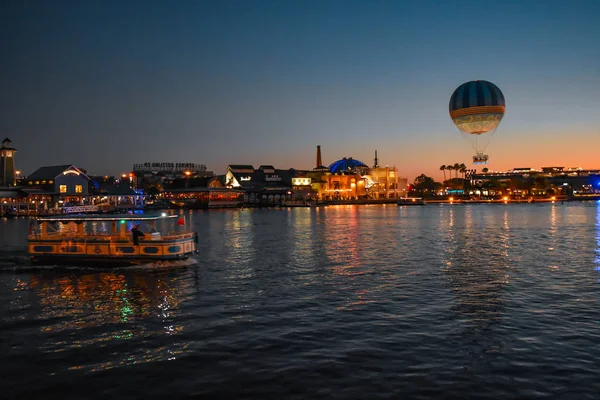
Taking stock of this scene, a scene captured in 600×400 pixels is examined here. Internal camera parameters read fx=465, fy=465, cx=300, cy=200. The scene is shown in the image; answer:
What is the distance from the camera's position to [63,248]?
101 ft

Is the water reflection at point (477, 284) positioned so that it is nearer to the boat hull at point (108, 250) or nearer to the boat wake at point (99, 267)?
the boat wake at point (99, 267)

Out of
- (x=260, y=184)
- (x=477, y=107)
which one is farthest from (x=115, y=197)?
(x=477, y=107)

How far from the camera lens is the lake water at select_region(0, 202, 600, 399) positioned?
38.4 ft

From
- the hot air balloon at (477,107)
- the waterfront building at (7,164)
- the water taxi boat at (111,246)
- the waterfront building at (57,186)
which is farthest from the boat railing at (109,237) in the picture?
the waterfront building at (7,164)

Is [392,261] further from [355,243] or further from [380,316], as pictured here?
[380,316]

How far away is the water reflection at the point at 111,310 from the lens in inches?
571

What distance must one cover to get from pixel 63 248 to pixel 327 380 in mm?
24979

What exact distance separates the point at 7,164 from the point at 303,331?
417 ft

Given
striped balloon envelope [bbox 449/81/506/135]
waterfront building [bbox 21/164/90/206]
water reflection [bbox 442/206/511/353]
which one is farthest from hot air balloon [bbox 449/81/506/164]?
waterfront building [bbox 21/164/90/206]

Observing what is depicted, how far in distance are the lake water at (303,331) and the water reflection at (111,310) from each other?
88 millimetres

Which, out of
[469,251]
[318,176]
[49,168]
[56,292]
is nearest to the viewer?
[56,292]

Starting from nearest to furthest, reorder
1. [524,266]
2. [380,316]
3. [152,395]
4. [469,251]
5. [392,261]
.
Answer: [152,395] < [380,316] < [524,266] < [392,261] < [469,251]

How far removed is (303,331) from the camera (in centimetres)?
1603

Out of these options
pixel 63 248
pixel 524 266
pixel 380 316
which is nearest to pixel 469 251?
pixel 524 266
